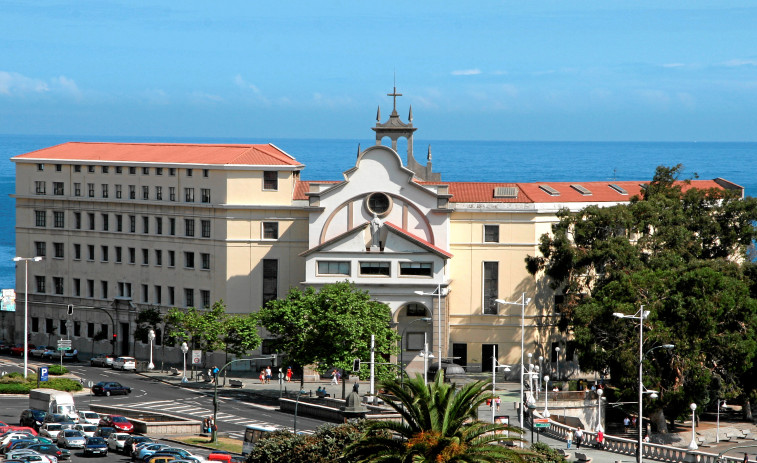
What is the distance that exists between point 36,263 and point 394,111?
117ft

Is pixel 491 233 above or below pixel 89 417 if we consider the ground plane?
above

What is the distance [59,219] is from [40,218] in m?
2.11

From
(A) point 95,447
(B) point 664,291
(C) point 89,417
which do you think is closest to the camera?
(A) point 95,447

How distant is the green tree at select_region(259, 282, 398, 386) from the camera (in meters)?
105

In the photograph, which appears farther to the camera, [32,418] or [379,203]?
[379,203]

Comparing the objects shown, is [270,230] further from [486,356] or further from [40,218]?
[40,218]

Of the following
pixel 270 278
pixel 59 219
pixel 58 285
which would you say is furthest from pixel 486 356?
pixel 59 219

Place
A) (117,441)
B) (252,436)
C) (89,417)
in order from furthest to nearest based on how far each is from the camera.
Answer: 1. (89,417)
2. (117,441)
3. (252,436)

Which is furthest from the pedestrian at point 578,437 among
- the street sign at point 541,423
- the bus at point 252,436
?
the bus at point 252,436

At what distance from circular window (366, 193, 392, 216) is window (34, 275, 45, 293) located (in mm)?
33898

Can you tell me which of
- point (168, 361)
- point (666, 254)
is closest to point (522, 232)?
point (666, 254)

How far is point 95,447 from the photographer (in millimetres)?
83375

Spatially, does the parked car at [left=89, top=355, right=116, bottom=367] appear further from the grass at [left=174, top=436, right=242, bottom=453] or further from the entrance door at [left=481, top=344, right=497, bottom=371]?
the grass at [left=174, top=436, right=242, bottom=453]

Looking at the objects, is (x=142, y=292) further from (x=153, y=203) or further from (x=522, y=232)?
(x=522, y=232)
